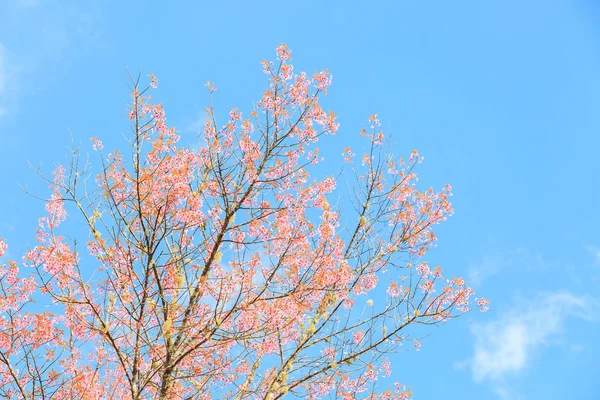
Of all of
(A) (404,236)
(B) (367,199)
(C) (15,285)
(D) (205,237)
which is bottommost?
(C) (15,285)

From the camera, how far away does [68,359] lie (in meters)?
7.48

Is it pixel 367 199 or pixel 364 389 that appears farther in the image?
pixel 367 199

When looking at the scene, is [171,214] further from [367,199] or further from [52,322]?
[367,199]

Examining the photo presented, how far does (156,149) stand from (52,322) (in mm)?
2726

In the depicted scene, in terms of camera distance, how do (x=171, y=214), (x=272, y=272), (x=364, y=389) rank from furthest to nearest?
(x=364, y=389) → (x=171, y=214) → (x=272, y=272)

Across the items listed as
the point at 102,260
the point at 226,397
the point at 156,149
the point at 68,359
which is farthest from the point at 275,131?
the point at 68,359

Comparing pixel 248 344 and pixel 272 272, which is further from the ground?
pixel 272 272

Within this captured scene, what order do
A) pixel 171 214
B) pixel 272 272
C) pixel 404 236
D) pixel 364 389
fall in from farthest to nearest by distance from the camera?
pixel 404 236
pixel 364 389
pixel 171 214
pixel 272 272

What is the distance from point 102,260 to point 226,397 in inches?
102

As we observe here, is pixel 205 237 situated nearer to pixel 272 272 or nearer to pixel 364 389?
pixel 272 272

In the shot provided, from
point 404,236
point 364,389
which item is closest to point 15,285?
point 364,389

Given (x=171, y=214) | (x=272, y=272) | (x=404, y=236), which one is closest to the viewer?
(x=272, y=272)

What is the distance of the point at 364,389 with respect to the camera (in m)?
8.27

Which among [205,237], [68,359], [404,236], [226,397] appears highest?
[404,236]
